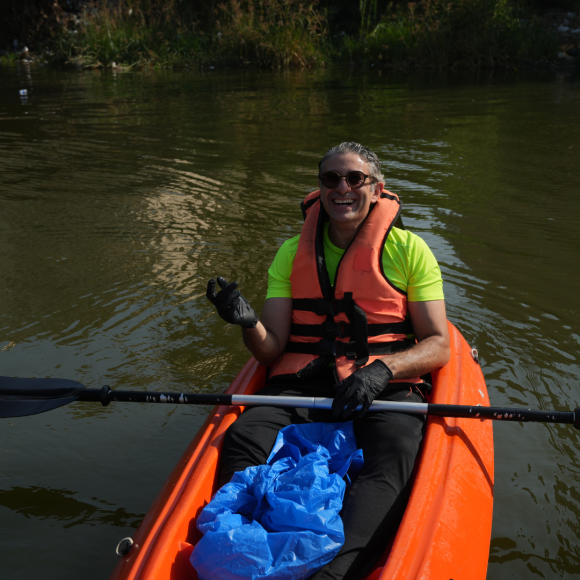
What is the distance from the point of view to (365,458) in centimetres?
224

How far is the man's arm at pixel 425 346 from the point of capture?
2.53 meters

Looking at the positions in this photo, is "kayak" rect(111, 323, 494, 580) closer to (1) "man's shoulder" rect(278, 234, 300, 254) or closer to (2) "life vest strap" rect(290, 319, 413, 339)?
(2) "life vest strap" rect(290, 319, 413, 339)

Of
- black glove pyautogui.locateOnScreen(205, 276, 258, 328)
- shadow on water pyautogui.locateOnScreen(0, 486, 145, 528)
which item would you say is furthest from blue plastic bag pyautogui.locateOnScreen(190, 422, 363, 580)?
shadow on water pyautogui.locateOnScreen(0, 486, 145, 528)

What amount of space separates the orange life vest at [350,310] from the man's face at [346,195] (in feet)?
0.26

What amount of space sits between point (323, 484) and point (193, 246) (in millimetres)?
3663

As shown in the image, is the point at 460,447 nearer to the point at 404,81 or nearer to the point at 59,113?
the point at 59,113

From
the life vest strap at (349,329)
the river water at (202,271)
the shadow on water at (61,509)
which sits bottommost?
the shadow on water at (61,509)

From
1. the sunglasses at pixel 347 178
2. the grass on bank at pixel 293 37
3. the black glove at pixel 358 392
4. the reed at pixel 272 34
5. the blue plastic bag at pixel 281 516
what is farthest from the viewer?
the reed at pixel 272 34

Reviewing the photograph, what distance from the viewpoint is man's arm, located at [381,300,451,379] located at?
8.29 ft

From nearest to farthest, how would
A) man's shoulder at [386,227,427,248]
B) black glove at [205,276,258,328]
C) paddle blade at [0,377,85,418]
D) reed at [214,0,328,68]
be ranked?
black glove at [205,276,258,328] → man's shoulder at [386,227,427,248] → paddle blade at [0,377,85,418] → reed at [214,0,328,68]

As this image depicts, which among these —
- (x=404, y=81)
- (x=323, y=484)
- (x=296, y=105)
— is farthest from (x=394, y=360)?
(x=404, y=81)

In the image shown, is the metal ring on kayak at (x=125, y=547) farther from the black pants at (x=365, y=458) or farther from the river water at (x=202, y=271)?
the river water at (x=202, y=271)

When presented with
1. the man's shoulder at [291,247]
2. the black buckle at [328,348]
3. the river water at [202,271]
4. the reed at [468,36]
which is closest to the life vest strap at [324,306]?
the black buckle at [328,348]

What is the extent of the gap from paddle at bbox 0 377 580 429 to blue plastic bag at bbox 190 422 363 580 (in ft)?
0.61
